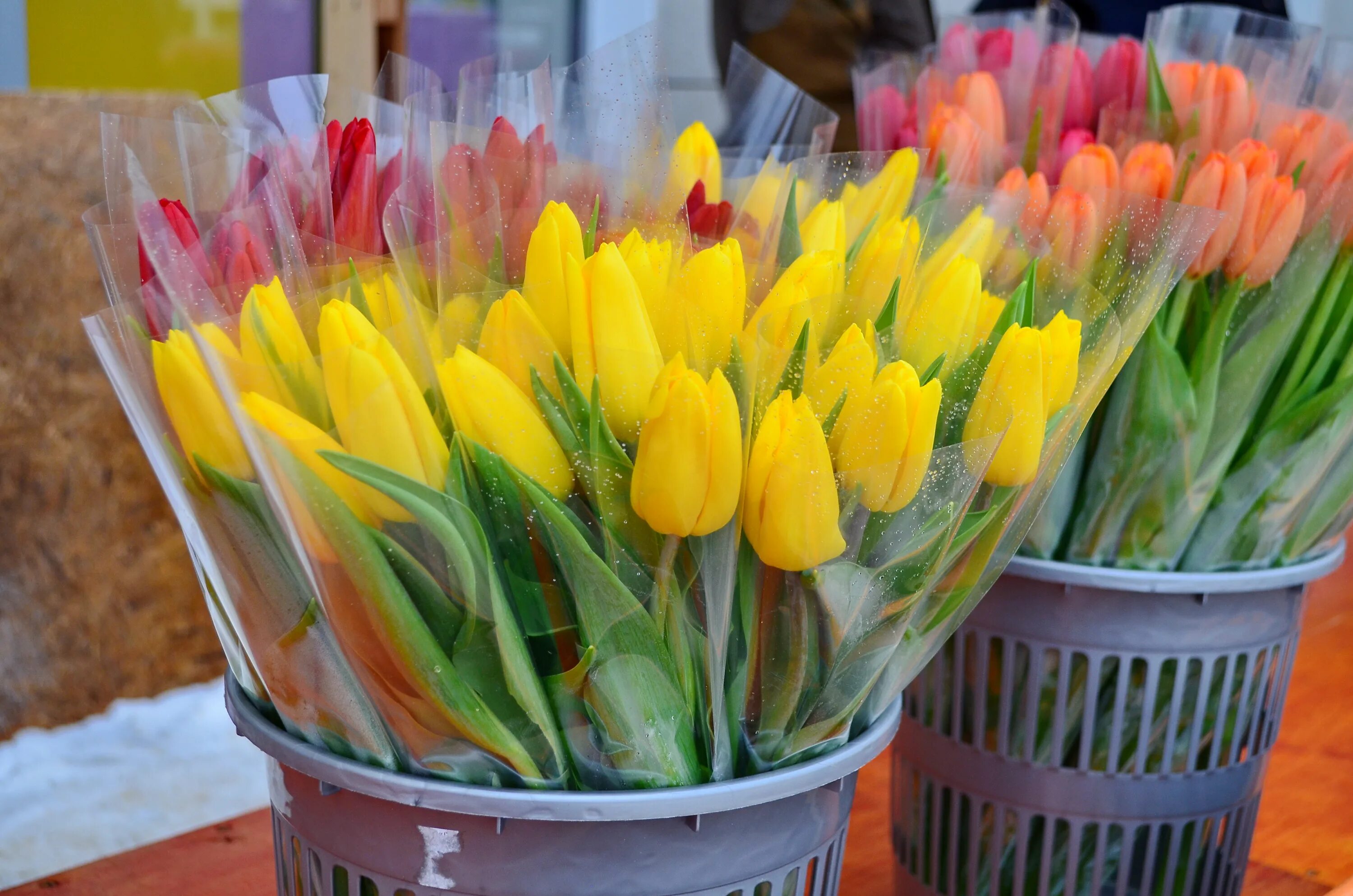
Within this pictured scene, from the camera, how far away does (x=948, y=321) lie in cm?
45

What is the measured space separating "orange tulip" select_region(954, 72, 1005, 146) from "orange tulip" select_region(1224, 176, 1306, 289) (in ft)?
0.53

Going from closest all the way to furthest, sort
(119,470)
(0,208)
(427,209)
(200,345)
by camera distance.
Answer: (200,345)
(427,209)
(0,208)
(119,470)

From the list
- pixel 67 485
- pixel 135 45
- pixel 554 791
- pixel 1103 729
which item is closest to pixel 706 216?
pixel 554 791

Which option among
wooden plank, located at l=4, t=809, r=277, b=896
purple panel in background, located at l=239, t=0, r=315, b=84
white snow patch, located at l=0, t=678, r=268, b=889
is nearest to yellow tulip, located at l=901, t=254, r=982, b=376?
wooden plank, located at l=4, t=809, r=277, b=896

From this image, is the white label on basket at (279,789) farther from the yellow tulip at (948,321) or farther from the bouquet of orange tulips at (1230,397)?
the bouquet of orange tulips at (1230,397)

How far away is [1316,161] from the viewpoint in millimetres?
713

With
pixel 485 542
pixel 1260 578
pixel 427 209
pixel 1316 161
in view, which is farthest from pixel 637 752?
pixel 1316 161

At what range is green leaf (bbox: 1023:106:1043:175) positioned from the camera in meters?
0.77

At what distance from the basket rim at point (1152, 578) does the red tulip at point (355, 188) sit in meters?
0.34

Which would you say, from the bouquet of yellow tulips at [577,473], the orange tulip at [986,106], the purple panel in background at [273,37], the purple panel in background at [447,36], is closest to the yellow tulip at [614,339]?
the bouquet of yellow tulips at [577,473]

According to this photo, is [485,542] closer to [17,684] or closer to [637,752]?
[637,752]

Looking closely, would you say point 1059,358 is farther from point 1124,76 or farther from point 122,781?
point 122,781

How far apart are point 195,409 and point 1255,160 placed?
537 millimetres

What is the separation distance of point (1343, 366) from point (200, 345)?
566 mm
